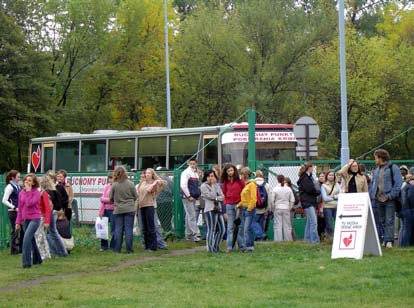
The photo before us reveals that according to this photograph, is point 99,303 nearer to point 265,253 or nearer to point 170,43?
point 265,253

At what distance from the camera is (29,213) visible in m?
15.6

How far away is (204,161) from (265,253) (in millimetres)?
9719

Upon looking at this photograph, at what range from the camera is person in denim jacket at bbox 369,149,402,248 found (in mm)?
16969

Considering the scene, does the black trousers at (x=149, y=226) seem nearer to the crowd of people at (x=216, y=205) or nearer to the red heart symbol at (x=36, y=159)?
the crowd of people at (x=216, y=205)

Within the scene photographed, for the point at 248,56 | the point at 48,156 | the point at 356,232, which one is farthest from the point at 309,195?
the point at 248,56

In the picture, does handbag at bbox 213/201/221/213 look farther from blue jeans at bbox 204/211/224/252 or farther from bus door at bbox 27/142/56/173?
bus door at bbox 27/142/56/173

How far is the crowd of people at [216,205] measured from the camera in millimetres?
16578

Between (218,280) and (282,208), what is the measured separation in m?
7.04

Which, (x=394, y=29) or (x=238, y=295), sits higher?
(x=394, y=29)

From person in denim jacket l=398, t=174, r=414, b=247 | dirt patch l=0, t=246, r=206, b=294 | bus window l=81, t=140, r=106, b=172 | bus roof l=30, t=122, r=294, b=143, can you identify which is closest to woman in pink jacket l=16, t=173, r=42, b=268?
dirt patch l=0, t=246, r=206, b=294

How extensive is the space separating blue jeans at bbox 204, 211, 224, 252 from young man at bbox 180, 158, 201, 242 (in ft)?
9.59

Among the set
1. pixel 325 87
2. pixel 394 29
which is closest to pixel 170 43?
pixel 325 87

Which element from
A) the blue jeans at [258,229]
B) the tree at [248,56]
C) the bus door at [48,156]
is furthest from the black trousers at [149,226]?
the tree at [248,56]

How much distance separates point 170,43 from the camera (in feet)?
159
